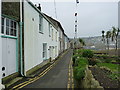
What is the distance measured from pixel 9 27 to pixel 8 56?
1.73 metres

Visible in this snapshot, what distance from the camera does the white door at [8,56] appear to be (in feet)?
22.0

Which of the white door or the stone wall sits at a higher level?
the white door

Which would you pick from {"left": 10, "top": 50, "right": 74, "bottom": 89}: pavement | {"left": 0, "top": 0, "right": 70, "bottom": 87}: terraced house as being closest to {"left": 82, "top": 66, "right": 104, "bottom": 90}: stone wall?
{"left": 10, "top": 50, "right": 74, "bottom": 89}: pavement

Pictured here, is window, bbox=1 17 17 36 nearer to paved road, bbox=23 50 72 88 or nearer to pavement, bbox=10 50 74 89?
pavement, bbox=10 50 74 89

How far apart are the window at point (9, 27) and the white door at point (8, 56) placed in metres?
0.42

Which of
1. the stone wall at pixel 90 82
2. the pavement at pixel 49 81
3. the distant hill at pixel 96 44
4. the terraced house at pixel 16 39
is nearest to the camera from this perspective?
the stone wall at pixel 90 82

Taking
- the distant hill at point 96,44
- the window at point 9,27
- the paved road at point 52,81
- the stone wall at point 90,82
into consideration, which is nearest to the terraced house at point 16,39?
the window at point 9,27

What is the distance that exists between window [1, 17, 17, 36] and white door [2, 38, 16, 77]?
42cm

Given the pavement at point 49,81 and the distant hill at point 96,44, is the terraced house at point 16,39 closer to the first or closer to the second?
the pavement at point 49,81

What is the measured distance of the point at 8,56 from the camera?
710cm

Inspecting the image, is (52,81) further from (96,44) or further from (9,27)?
(96,44)

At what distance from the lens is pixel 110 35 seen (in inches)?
1585

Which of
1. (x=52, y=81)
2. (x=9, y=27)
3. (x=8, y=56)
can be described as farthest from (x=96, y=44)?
(x=8, y=56)

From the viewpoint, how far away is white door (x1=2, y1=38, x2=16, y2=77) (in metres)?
6.72
